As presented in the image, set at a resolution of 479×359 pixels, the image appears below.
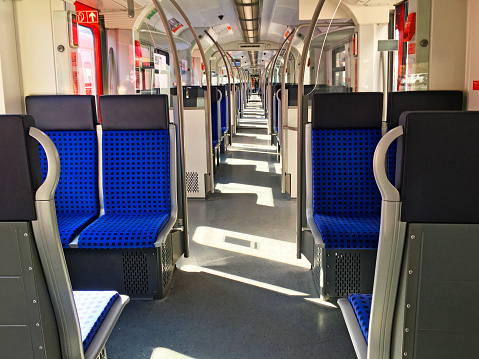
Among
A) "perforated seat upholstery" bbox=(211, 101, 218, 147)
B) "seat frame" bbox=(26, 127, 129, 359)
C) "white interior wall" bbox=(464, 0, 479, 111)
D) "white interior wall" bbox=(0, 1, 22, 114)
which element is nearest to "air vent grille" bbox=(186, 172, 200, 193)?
"perforated seat upholstery" bbox=(211, 101, 218, 147)

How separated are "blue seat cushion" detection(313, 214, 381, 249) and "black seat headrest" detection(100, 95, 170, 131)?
1316 millimetres

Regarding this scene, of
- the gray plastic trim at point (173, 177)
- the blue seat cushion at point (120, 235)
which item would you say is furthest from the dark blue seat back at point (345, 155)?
the blue seat cushion at point (120, 235)

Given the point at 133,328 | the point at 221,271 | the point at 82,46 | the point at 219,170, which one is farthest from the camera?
the point at 219,170

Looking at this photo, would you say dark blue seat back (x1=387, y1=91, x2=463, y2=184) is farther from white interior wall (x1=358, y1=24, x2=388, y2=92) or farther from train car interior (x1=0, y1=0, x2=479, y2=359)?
white interior wall (x1=358, y1=24, x2=388, y2=92)

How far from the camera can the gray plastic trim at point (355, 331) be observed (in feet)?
5.35

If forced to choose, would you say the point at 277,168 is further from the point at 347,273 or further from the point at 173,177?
the point at 347,273

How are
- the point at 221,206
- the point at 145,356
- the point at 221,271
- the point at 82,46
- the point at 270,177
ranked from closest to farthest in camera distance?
the point at 145,356
the point at 221,271
the point at 221,206
the point at 82,46
the point at 270,177

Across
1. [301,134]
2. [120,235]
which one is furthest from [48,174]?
[301,134]

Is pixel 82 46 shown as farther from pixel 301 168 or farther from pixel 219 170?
pixel 301 168

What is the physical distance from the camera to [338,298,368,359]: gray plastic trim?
1.63 meters

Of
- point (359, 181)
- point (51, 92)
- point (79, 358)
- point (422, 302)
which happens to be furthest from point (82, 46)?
point (422, 302)

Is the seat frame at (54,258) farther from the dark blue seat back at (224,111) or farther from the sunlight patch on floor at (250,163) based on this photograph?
the dark blue seat back at (224,111)

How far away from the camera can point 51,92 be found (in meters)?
4.00

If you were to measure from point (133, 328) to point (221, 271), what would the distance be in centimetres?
102
